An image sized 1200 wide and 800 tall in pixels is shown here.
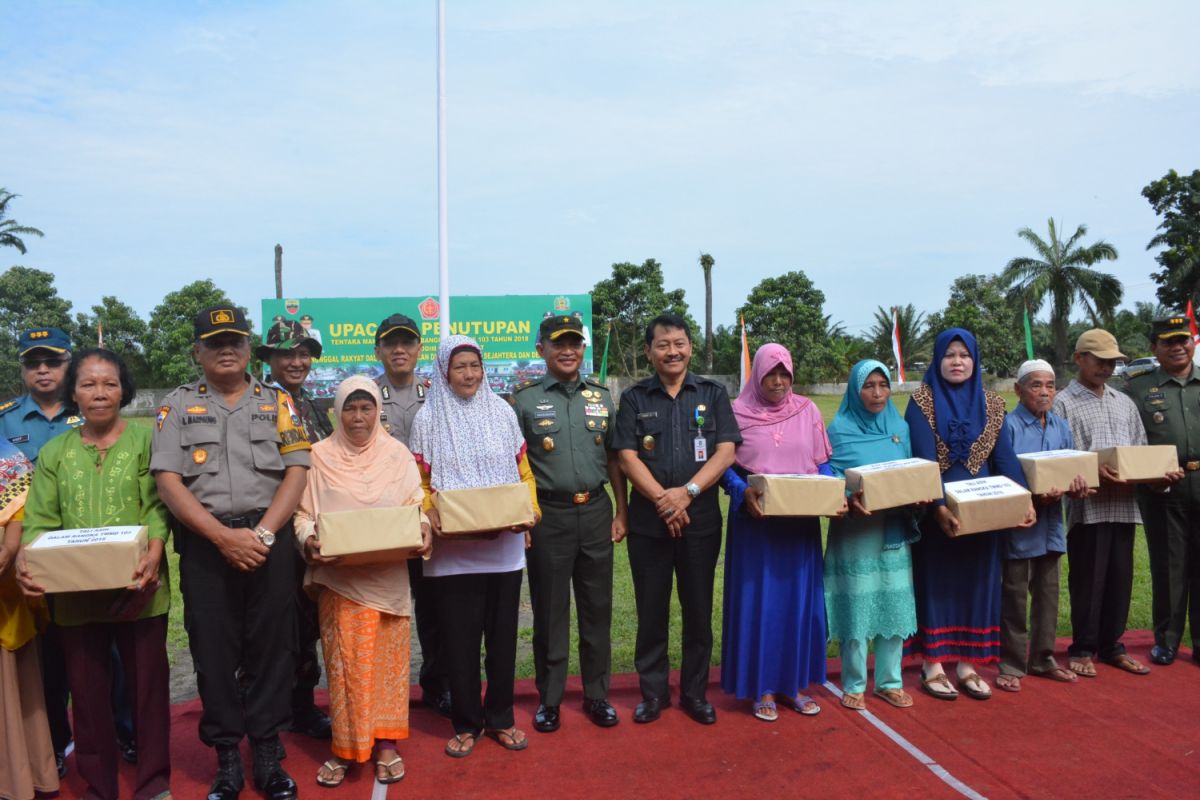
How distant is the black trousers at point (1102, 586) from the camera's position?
15.5 ft

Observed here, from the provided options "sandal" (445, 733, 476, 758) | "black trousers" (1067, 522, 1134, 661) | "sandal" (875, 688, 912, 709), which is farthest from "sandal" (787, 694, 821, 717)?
"black trousers" (1067, 522, 1134, 661)

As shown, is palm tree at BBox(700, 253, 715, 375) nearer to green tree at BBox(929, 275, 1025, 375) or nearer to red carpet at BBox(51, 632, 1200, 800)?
green tree at BBox(929, 275, 1025, 375)

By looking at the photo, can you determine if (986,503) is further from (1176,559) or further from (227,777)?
(227,777)

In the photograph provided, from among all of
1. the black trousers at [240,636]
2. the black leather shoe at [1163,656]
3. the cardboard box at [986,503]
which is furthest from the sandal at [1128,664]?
the black trousers at [240,636]

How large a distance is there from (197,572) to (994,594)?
150 inches

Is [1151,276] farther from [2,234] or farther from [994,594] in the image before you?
[2,234]

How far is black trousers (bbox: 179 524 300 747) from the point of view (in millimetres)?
3320

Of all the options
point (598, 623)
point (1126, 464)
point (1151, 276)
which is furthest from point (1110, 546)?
point (1151, 276)

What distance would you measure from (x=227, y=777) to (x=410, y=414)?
1848mm

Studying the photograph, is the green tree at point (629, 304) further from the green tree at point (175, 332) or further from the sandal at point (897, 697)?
the sandal at point (897, 697)

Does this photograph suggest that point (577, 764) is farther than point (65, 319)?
No

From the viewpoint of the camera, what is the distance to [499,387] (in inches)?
813

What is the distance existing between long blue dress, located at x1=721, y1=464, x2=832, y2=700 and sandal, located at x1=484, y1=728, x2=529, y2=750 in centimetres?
107

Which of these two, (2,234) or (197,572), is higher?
(2,234)
